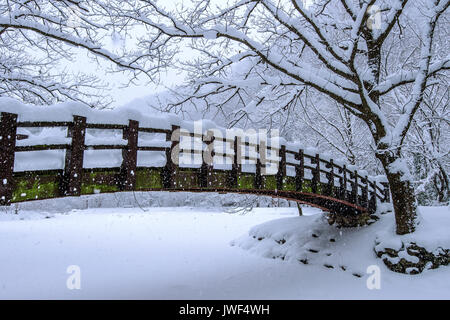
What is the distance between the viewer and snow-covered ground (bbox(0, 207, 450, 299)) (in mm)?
7066

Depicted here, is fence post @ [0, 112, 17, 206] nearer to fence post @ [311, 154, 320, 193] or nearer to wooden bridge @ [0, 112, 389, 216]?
wooden bridge @ [0, 112, 389, 216]

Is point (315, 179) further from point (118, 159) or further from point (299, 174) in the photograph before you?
point (118, 159)

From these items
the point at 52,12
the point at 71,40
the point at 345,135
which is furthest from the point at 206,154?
the point at 345,135

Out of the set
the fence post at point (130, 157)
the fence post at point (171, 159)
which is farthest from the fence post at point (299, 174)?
the fence post at point (130, 157)

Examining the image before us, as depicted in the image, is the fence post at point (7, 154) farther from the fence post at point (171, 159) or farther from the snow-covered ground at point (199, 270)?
the snow-covered ground at point (199, 270)

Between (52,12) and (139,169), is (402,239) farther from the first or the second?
(52,12)

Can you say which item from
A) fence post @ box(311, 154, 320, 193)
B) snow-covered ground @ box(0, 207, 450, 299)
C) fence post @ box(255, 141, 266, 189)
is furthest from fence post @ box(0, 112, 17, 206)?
fence post @ box(311, 154, 320, 193)

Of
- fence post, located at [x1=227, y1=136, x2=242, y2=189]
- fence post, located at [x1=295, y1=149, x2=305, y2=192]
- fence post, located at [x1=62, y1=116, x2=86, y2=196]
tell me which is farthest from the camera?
fence post, located at [x1=295, y1=149, x2=305, y2=192]

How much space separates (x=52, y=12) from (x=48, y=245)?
8740 millimetres

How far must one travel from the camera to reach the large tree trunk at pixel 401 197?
748 cm

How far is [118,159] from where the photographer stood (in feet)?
17.0

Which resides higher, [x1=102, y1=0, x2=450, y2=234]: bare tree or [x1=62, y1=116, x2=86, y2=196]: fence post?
[x1=102, y1=0, x2=450, y2=234]: bare tree

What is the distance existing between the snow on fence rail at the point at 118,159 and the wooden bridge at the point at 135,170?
0.03 ft

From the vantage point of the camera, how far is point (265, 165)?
24.1 feet
